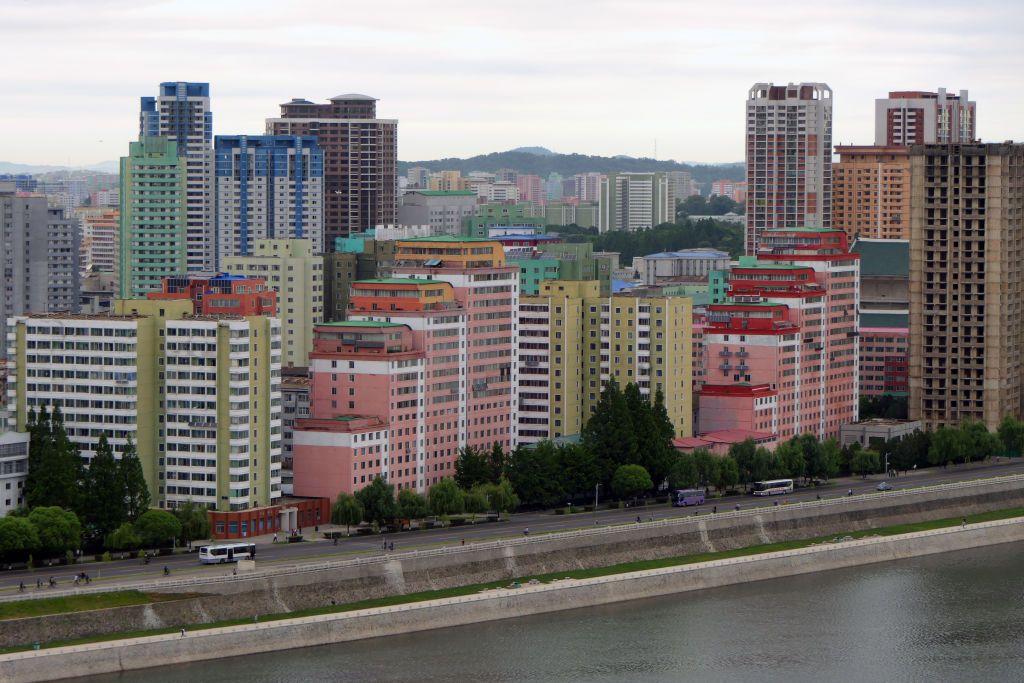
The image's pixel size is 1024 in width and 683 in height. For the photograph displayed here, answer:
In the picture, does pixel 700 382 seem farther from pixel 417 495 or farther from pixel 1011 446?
pixel 417 495

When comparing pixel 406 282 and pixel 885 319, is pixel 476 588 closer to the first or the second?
pixel 406 282

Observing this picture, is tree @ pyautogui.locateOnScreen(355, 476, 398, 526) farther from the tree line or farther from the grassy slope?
the grassy slope

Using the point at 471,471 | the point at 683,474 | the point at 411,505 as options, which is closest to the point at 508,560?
the point at 411,505

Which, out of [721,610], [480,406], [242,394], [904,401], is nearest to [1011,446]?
[904,401]

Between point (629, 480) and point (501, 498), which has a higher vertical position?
point (629, 480)

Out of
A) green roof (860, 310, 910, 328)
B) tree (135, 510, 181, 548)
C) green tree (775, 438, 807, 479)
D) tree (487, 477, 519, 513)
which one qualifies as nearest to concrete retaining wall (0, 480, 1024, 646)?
green tree (775, 438, 807, 479)

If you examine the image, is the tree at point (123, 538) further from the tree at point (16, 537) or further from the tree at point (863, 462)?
the tree at point (863, 462)

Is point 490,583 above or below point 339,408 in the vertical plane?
below
